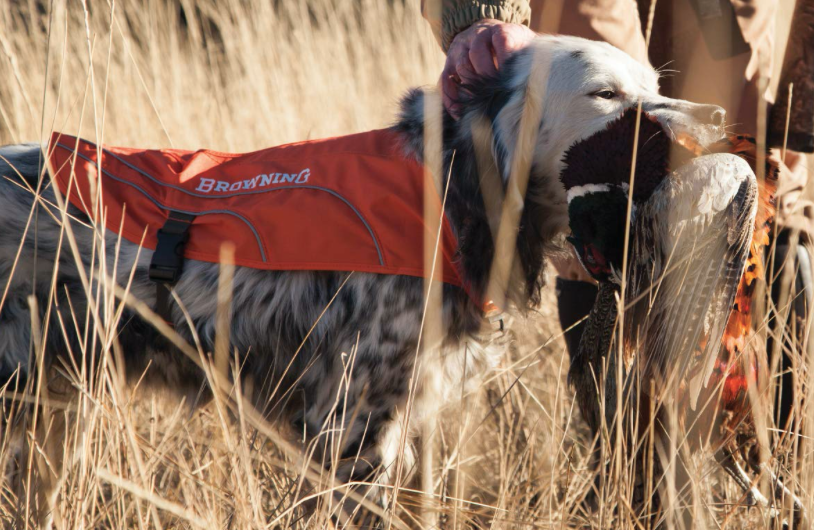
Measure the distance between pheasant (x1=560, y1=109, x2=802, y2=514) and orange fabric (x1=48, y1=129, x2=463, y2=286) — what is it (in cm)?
46

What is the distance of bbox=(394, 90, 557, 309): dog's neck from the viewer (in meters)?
2.17

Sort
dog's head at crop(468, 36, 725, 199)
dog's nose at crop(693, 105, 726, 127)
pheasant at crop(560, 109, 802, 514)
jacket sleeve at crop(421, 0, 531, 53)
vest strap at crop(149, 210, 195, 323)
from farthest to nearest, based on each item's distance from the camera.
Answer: jacket sleeve at crop(421, 0, 531, 53) < vest strap at crop(149, 210, 195, 323) < dog's head at crop(468, 36, 725, 199) < dog's nose at crop(693, 105, 726, 127) < pheasant at crop(560, 109, 802, 514)

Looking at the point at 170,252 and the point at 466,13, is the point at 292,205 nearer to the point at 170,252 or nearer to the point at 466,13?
the point at 170,252

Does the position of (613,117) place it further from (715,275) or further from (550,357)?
(550,357)

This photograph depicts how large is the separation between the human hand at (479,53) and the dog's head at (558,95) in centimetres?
3

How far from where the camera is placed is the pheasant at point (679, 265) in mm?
1670

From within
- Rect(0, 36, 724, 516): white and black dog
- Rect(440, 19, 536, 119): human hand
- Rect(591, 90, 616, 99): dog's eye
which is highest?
Rect(440, 19, 536, 119): human hand

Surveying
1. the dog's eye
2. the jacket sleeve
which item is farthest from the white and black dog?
the jacket sleeve

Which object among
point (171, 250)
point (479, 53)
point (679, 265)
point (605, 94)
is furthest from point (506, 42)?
point (171, 250)

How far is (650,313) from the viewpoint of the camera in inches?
71.2

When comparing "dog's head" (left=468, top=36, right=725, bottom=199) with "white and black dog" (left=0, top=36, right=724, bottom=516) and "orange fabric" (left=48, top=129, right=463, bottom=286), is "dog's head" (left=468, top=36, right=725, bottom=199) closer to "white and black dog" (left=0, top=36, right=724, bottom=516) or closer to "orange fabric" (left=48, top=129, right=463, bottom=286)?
"white and black dog" (left=0, top=36, right=724, bottom=516)

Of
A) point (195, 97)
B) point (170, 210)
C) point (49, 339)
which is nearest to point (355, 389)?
point (170, 210)

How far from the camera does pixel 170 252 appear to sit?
217cm

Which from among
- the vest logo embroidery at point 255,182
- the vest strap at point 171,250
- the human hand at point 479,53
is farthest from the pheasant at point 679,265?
the vest strap at point 171,250
